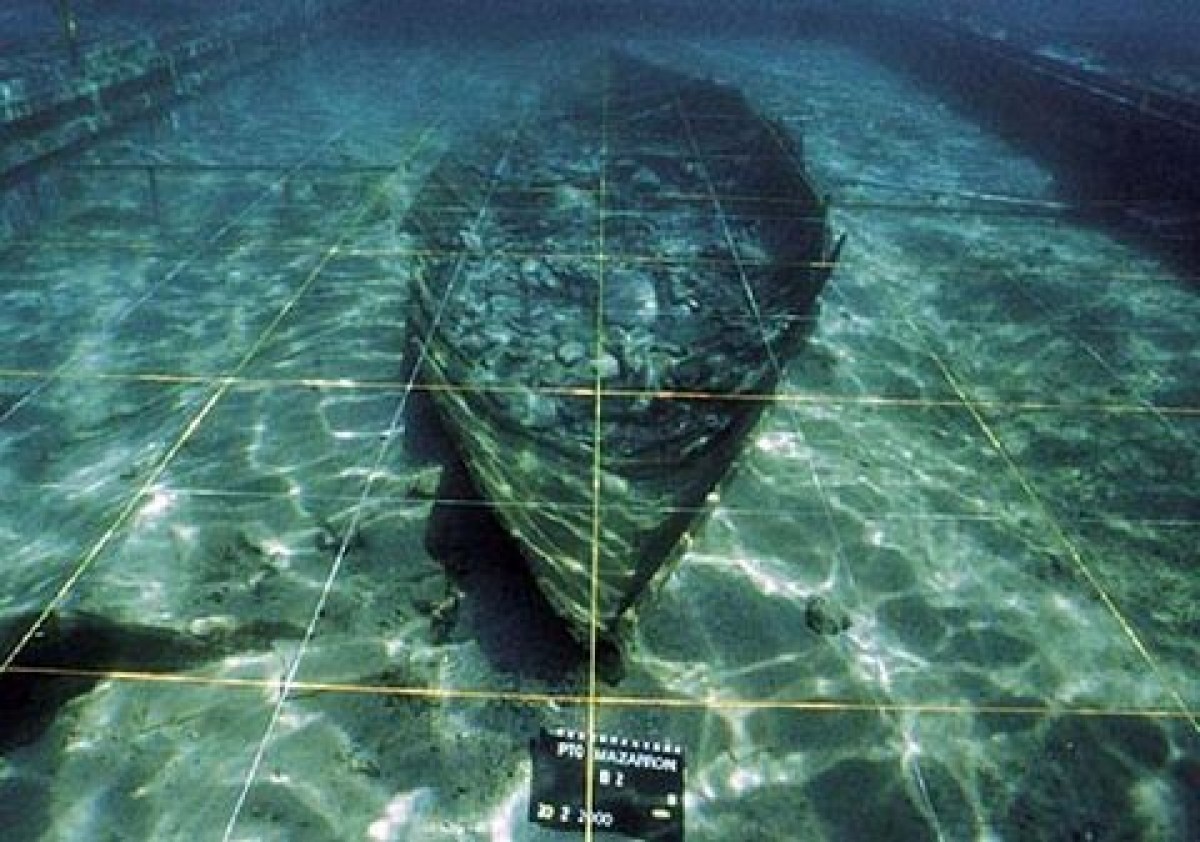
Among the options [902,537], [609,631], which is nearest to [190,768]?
[609,631]

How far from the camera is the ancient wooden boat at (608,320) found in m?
4.87

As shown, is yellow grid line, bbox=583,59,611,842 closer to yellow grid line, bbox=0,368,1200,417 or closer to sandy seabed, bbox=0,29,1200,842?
sandy seabed, bbox=0,29,1200,842

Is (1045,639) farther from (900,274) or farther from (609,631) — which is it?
(900,274)

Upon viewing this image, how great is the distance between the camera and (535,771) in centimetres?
372

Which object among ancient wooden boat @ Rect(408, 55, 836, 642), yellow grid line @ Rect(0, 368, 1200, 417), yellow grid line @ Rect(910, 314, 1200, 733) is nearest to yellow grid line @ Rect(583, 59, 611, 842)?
ancient wooden boat @ Rect(408, 55, 836, 642)

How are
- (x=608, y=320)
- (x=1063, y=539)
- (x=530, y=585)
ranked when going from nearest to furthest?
(x=530, y=585)
(x=1063, y=539)
(x=608, y=320)

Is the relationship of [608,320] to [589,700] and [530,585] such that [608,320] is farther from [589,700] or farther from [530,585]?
[589,700]

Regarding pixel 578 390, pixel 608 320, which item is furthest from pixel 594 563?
pixel 608 320

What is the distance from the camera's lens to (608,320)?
24.5 feet

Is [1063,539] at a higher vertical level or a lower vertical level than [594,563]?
lower

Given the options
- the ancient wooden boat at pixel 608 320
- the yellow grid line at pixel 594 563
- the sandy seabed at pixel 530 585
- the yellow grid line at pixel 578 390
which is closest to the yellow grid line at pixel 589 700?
the sandy seabed at pixel 530 585

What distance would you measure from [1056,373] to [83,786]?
707 cm

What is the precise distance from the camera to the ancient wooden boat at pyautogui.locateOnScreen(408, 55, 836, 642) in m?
4.87

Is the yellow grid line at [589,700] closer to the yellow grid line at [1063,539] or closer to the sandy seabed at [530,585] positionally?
the sandy seabed at [530,585]
